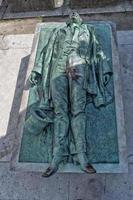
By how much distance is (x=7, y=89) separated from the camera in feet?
33.3

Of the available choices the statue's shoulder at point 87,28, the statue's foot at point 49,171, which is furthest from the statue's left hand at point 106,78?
the statue's foot at point 49,171

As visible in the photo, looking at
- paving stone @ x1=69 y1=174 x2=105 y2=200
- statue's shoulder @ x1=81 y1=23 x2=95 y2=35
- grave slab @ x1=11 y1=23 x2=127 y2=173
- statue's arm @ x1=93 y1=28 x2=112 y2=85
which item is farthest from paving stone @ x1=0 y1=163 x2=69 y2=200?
statue's shoulder @ x1=81 y1=23 x2=95 y2=35

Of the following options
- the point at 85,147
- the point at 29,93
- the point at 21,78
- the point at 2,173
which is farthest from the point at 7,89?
the point at 85,147

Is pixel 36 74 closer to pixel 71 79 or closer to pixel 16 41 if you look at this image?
pixel 71 79

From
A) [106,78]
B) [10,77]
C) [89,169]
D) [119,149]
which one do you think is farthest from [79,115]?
[10,77]

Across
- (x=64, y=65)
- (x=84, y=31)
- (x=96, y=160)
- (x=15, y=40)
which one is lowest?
(x=96, y=160)

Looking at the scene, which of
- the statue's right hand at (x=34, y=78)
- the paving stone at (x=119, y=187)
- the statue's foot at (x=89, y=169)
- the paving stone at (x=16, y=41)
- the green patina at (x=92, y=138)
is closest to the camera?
the statue's foot at (x=89, y=169)

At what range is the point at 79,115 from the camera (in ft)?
26.2

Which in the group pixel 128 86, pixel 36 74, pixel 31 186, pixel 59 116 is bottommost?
pixel 31 186

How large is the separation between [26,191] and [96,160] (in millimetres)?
1605

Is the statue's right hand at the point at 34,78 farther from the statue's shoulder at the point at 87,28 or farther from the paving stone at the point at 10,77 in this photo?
the statue's shoulder at the point at 87,28

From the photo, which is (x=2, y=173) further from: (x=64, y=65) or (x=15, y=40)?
(x=15, y=40)

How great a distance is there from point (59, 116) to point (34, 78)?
125cm

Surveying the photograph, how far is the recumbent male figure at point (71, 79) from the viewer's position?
7762 millimetres
